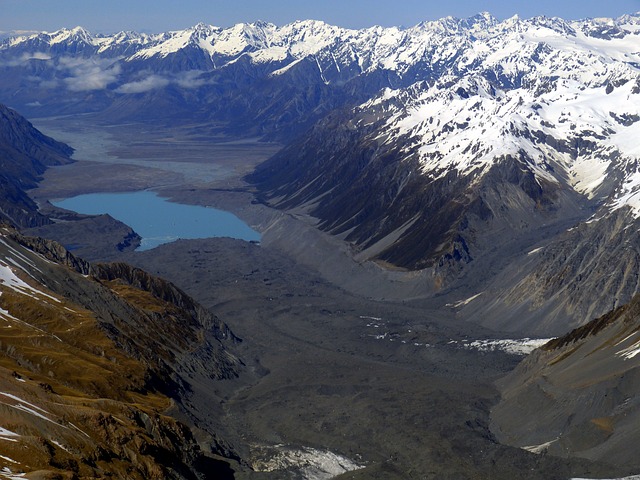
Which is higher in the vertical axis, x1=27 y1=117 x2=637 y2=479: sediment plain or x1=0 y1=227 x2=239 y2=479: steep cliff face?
x1=0 y1=227 x2=239 y2=479: steep cliff face

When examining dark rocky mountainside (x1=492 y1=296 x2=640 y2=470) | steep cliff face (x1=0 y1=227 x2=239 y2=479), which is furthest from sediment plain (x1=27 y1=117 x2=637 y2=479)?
steep cliff face (x1=0 y1=227 x2=239 y2=479)

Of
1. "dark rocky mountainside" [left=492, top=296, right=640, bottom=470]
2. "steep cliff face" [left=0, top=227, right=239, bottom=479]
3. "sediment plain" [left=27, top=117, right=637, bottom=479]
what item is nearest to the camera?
"steep cliff face" [left=0, top=227, right=239, bottom=479]

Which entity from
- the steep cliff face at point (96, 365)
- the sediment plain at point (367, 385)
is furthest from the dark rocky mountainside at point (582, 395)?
the steep cliff face at point (96, 365)

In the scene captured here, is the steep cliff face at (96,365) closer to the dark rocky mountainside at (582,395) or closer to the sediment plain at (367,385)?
→ the sediment plain at (367,385)

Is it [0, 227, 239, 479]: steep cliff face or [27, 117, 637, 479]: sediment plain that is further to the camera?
[27, 117, 637, 479]: sediment plain

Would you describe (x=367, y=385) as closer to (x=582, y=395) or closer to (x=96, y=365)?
(x=582, y=395)

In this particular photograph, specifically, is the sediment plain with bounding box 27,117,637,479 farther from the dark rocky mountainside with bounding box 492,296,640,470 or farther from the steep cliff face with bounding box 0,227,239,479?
the steep cliff face with bounding box 0,227,239,479
